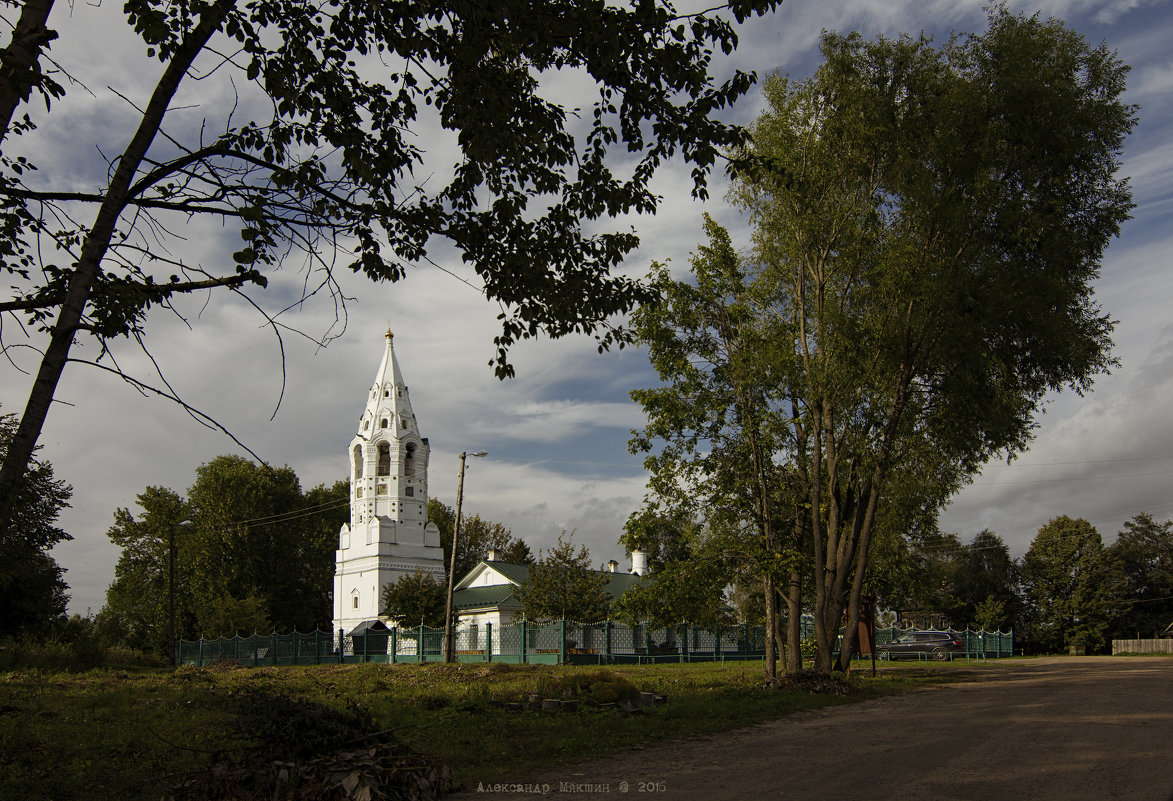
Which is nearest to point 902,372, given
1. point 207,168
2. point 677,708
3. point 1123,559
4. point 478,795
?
point 677,708

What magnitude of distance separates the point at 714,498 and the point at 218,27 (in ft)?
48.9

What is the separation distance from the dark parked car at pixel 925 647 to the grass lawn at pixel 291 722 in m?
21.6

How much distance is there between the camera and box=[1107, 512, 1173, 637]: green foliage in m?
57.6

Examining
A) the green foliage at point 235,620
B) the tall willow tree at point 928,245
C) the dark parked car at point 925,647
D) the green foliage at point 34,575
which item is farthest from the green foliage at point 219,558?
the tall willow tree at point 928,245

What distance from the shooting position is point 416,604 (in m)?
44.1

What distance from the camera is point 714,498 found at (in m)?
19.4

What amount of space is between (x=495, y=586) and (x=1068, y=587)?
38.2 metres

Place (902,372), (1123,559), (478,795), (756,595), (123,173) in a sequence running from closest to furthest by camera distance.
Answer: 1. (123,173)
2. (478,795)
3. (902,372)
4. (756,595)
5. (1123,559)

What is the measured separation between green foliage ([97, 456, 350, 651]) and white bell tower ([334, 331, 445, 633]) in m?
6.11

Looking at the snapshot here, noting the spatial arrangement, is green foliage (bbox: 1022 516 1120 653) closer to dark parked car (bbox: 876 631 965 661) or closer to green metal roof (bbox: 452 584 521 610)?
dark parked car (bbox: 876 631 965 661)

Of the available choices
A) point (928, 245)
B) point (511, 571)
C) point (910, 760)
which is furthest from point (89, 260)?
point (511, 571)

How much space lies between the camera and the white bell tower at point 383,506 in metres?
55.1

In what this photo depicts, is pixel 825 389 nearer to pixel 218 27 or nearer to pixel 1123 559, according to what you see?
pixel 218 27

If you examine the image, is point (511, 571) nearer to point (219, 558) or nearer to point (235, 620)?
point (235, 620)
